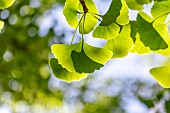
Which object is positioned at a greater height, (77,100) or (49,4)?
(49,4)

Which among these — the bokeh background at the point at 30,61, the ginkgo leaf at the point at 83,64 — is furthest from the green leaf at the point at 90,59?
the bokeh background at the point at 30,61

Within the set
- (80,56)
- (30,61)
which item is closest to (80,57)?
(80,56)

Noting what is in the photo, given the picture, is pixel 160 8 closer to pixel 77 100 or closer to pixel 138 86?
pixel 77 100

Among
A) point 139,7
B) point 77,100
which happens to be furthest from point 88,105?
point 139,7

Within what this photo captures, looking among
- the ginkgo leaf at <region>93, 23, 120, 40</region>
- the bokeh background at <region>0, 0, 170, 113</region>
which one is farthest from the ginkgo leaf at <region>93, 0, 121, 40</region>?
the bokeh background at <region>0, 0, 170, 113</region>

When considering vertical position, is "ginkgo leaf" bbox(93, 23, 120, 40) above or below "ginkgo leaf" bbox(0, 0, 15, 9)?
below

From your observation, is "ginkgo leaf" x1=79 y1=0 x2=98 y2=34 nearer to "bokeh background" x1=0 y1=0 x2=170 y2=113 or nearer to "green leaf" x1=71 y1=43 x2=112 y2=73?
"green leaf" x1=71 y1=43 x2=112 y2=73

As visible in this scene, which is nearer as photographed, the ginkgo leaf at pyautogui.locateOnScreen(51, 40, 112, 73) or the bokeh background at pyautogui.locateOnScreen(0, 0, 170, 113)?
the ginkgo leaf at pyautogui.locateOnScreen(51, 40, 112, 73)
